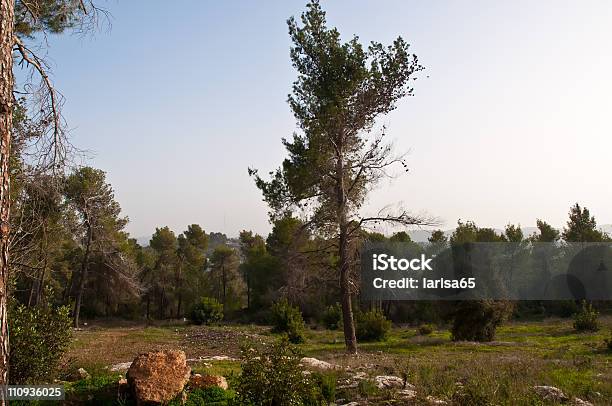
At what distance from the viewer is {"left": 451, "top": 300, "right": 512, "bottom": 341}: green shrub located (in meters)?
24.7

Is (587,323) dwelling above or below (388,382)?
below

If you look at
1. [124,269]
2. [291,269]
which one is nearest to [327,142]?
[291,269]

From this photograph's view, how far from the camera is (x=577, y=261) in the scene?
146 ft

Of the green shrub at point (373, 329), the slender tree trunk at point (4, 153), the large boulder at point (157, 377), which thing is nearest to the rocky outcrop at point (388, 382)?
the large boulder at point (157, 377)

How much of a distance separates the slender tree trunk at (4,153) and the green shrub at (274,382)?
3.13 m

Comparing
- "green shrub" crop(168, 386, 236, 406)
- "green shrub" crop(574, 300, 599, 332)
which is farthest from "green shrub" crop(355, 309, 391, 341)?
"green shrub" crop(168, 386, 236, 406)

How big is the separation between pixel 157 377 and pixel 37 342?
270 centimetres

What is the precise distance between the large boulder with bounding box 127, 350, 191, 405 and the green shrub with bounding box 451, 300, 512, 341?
19.7m

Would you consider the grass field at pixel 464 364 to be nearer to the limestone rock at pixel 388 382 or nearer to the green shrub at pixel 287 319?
the limestone rock at pixel 388 382

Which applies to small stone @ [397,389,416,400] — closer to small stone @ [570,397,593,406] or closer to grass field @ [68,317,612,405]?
grass field @ [68,317,612,405]

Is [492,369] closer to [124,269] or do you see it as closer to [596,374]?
[596,374]

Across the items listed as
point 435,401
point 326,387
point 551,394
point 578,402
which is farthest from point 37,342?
point 578,402

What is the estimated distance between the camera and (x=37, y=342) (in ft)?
29.0

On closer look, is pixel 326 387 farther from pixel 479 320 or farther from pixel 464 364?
pixel 479 320
